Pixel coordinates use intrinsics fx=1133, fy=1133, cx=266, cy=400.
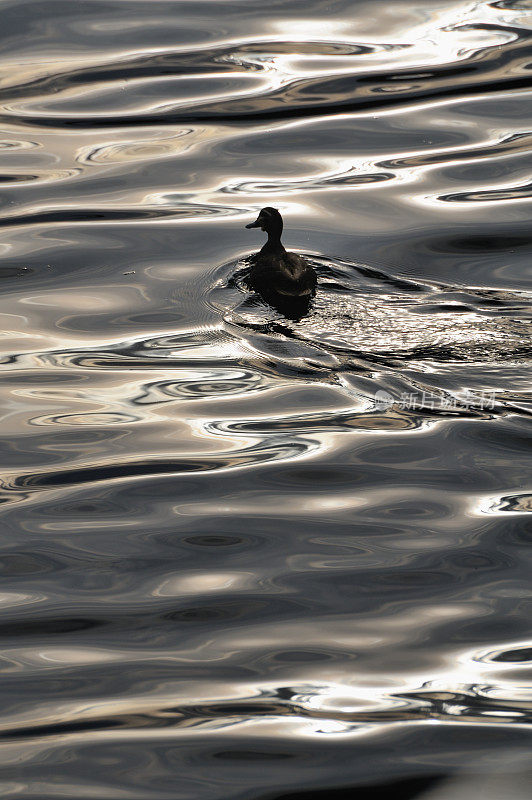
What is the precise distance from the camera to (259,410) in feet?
20.7

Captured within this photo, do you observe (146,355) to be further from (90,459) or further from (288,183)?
(288,183)

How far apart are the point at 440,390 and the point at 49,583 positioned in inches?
106

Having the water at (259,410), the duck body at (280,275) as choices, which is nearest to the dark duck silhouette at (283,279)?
the duck body at (280,275)

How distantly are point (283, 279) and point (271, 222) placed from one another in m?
→ 0.64

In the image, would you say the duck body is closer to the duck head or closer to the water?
the duck head

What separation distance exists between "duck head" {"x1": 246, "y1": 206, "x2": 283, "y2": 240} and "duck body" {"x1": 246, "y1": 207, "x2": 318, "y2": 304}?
18 millimetres

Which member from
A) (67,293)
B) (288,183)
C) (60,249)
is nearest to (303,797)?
(67,293)

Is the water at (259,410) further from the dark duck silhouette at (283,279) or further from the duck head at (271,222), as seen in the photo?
the duck head at (271,222)

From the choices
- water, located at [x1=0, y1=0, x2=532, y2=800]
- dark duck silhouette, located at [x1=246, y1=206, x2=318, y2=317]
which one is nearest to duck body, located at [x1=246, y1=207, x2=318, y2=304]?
Answer: dark duck silhouette, located at [x1=246, y1=206, x2=318, y2=317]

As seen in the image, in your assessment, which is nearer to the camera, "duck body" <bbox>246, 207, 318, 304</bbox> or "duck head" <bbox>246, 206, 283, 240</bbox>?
"duck body" <bbox>246, 207, 318, 304</bbox>

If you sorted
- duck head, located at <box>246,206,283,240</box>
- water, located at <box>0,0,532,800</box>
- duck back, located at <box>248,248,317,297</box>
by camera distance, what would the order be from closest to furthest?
water, located at <box>0,0,532,800</box> < duck back, located at <box>248,248,317,297</box> < duck head, located at <box>246,206,283,240</box>

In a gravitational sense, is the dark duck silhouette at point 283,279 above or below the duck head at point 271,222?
below

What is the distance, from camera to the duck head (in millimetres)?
8039

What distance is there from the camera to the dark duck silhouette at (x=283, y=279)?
764cm
